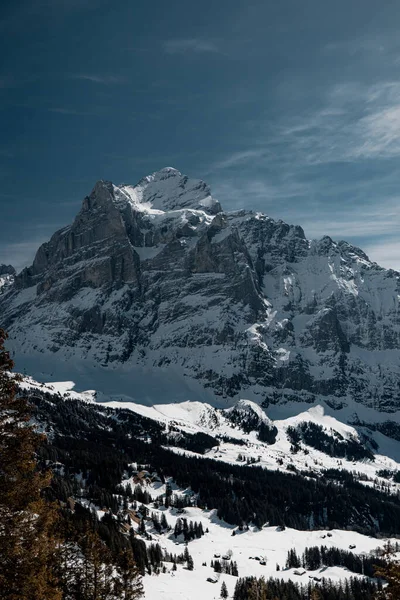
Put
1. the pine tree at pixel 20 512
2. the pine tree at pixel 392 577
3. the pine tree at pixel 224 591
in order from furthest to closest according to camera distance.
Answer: the pine tree at pixel 224 591 < the pine tree at pixel 392 577 < the pine tree at pixel 20 512

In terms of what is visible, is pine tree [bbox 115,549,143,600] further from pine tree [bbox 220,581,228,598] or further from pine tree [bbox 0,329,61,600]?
pine tree [bbox 220,581,228,598]

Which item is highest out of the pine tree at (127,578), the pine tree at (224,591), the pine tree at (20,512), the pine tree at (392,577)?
the pine tree at (20,512)

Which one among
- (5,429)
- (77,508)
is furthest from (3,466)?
(77,508)

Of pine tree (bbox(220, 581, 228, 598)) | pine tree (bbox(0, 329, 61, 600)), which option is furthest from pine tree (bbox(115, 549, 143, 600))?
pine tree (bbox(220, 581, 228, 598))

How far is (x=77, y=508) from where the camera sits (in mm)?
122062

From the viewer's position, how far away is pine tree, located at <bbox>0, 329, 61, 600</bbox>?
23.6 meters

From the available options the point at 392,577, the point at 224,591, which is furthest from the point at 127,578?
the point at 224,591

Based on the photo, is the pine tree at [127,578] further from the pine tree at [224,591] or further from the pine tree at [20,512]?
the pine tree at [224,591]

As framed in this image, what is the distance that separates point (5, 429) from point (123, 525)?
119 meters

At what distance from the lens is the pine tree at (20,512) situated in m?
23.6

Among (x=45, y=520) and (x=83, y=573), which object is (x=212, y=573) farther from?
(x=45, y=520)

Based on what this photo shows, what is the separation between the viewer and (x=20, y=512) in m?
25.2

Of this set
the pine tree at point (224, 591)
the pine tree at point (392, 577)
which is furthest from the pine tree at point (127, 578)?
the pine tree at point (224, 591)

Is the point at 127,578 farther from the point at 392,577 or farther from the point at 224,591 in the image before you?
the point at 224,591
